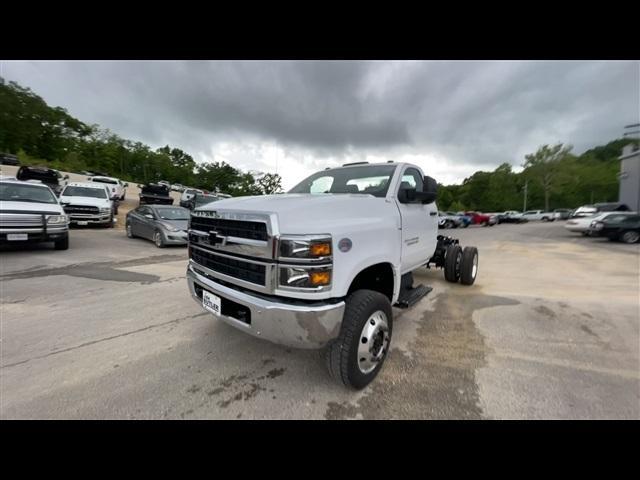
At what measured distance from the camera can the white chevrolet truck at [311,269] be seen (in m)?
2.03

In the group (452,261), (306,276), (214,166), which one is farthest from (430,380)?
(214,166)

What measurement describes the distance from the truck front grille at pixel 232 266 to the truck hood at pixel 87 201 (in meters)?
11.7

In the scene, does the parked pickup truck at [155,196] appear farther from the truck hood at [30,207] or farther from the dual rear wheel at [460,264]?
the dual rear wheel at [460,264]

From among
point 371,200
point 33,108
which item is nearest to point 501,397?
point 371,200

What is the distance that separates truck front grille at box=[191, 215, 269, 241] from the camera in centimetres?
214

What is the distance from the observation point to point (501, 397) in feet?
7.49

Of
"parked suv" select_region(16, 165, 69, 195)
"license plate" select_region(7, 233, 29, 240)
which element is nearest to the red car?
"license plate" select_region(7, 233, 29, 240)

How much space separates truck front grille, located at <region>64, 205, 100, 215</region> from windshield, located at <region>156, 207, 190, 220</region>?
3.77 m

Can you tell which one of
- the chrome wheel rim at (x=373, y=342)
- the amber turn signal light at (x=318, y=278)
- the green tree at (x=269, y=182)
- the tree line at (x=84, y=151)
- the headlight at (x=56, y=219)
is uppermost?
the tree line at (x=84, y=151)

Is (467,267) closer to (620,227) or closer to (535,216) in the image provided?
(620,227)

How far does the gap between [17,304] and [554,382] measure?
6.56 metres

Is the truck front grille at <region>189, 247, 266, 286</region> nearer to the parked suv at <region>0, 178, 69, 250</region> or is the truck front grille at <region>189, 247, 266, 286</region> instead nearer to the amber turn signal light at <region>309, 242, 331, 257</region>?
the amber turn signal light at <region>309, 242, 331, 257</region>

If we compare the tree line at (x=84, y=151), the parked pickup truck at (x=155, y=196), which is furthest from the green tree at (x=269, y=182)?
the parked pickup truck at (x=155, y=196)

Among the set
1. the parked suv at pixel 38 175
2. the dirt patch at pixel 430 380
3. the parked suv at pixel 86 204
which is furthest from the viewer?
the parked suv at pixel 38 175
